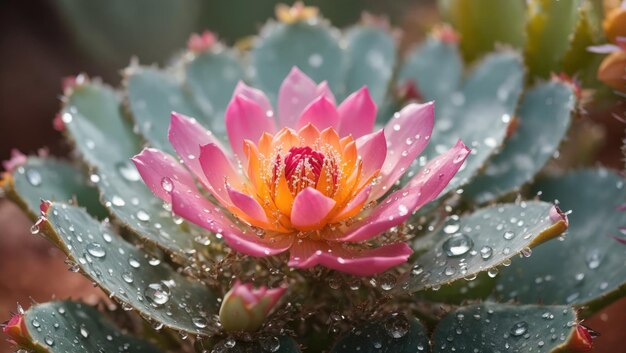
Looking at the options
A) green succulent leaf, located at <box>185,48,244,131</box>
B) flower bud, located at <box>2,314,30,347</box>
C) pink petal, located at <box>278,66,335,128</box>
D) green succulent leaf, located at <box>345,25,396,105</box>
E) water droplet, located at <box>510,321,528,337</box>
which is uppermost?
green succulent leaf, located at <box>345,25,396,105</box>

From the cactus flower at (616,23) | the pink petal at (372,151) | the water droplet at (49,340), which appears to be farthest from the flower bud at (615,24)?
the water droplet at (49,340)

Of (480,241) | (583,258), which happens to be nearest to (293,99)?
(480,241)

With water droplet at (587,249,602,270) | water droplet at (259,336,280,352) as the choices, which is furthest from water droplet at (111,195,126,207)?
water droplet at (587,249,602,270)

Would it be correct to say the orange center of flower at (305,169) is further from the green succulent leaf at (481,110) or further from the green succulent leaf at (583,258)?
the green succulent leaf at (583,258)

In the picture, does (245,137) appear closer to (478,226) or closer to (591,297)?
(478,226)

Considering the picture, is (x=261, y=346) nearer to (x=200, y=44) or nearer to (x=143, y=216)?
(x=143, y=216)

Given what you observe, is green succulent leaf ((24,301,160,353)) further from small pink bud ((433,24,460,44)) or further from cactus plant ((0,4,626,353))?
small pink bud ((433,24,460,44))
